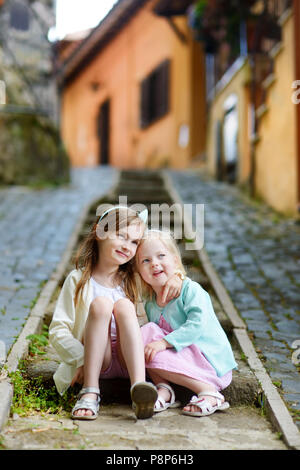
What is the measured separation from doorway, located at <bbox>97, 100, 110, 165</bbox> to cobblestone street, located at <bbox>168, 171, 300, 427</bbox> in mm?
10936

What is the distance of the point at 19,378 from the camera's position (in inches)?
117

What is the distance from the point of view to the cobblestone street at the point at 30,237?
4.17m

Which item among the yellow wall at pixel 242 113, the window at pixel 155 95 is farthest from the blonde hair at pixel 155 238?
the window at pixel 155 95

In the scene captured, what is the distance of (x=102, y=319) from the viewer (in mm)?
2783

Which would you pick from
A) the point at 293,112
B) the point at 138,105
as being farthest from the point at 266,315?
the point at 138,105

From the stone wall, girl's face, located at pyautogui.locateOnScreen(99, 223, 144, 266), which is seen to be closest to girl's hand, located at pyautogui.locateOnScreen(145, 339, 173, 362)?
girl's face, located at pyautogui.locateOnScreen(99, 223, 144, 266)

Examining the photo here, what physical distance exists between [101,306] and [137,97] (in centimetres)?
1456

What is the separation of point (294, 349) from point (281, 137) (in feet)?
16.4

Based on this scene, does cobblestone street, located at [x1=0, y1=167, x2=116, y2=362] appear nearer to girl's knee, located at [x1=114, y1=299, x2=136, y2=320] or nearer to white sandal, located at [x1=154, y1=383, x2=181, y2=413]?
girl's knee, located at [x1=114, y1=299, x2=136, y2=320]

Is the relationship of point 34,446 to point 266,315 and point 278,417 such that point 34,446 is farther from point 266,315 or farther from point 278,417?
point 266,315

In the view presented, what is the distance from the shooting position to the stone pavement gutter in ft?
8.44

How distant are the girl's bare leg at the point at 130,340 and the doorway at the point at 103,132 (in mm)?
17535

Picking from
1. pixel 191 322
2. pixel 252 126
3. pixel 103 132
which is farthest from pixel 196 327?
pixel 103 132

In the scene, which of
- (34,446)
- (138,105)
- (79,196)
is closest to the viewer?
(34,446)
